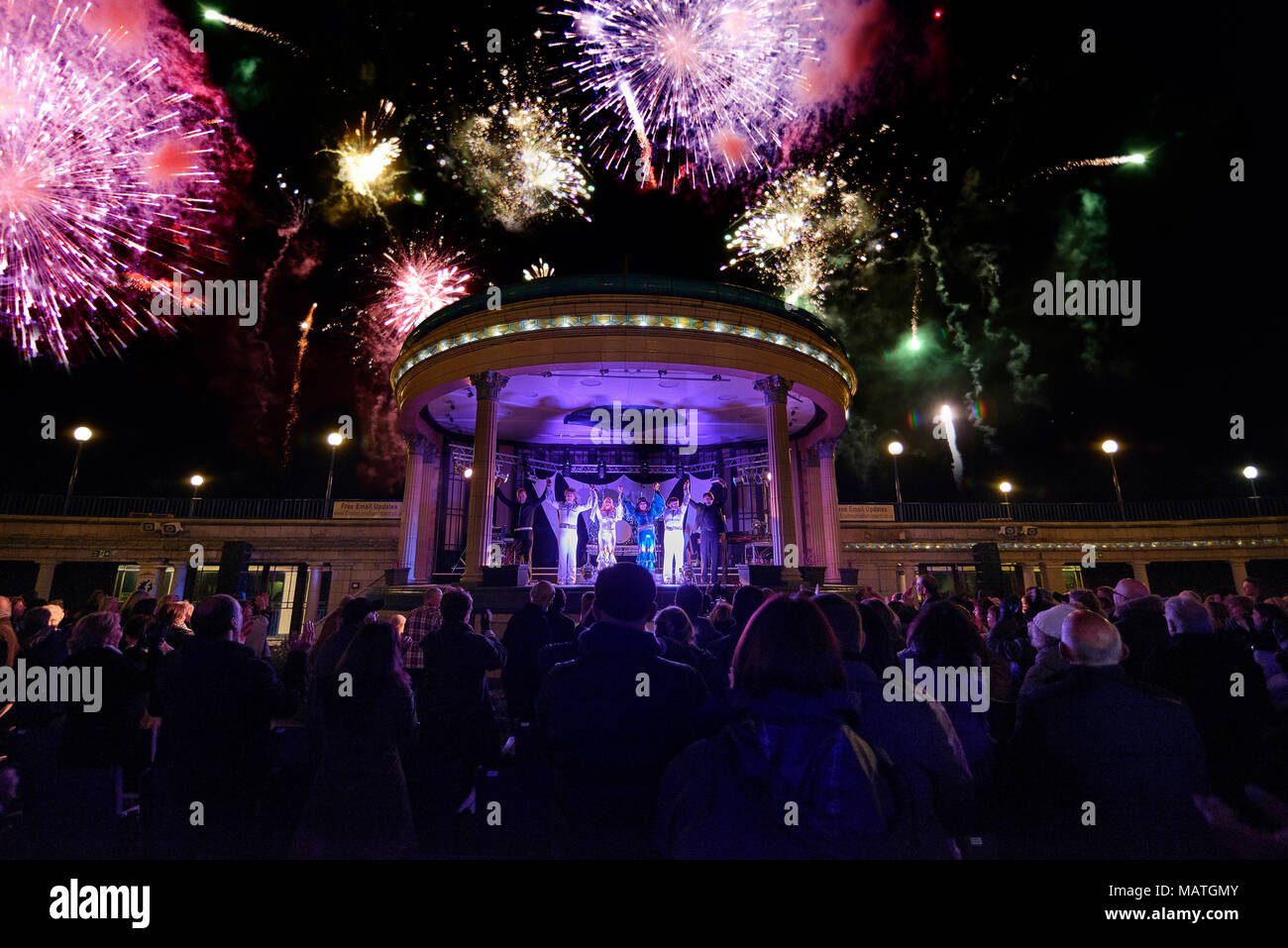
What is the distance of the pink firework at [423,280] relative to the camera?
22219 millimetres

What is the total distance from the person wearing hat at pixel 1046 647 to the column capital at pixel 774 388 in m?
11.9

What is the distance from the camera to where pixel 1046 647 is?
5.01m

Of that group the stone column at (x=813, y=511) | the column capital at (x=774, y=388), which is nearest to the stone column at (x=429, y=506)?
the column capital at (x=774, y=388)

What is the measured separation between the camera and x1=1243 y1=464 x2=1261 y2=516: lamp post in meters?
26.1

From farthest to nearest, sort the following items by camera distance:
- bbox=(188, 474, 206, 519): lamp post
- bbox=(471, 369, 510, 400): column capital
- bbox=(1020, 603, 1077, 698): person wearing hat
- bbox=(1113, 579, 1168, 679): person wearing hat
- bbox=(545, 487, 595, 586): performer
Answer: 1. bbox=(188, 474, 206, 519): lamp post
2. bbox=(545, 487, 595, 586): performer
3. bbox=(471, 369, 510, 400): column capital
4. bbox=(1113, 579, 1168, 679): person wearing hat
5. bbox=(1020, 603, 1077, 698): person wearing hat

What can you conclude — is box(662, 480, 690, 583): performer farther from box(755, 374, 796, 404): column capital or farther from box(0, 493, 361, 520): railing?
box(0, 493, 361, 520): railing

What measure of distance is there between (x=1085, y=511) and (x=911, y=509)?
31.0ft

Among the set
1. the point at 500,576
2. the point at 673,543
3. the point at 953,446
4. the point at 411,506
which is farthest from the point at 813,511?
the point at 411,506

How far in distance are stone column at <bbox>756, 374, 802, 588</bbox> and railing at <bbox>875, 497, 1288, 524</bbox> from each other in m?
12.8

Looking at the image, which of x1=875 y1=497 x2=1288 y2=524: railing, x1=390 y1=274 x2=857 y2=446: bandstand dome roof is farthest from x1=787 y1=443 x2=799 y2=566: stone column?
x1=875 y1=497 x2=1288 y2=524: railing

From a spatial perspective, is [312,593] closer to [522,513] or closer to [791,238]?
[522,513]

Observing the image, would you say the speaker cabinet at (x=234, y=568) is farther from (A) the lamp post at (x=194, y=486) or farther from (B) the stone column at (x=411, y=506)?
(A) the lamp post at (x=194, y=486)
